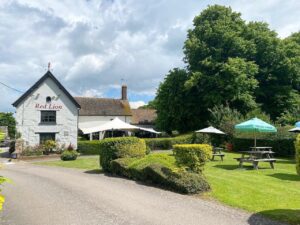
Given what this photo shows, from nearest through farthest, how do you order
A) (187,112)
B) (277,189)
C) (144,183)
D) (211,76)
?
1. (277,189)
2. (144,183)
3. (211,76)
4. (187,112)

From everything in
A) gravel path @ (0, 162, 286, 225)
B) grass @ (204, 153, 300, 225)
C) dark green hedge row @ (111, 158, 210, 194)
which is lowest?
gravel path @ (0, 162, 286, 225)

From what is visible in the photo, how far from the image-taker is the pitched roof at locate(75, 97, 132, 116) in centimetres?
4569

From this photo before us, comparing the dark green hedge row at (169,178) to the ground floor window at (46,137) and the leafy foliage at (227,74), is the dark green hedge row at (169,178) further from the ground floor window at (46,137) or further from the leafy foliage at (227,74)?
the ground floor window at (46,137)

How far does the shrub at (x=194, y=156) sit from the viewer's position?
12.0 meters

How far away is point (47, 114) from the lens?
115 feet

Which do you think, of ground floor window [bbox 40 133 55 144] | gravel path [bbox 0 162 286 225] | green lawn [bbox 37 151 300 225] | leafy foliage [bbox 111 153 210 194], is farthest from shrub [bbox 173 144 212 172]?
ground floor window [bbox 40 133 55 144]

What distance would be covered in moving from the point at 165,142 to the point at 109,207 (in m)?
23.0

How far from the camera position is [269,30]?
130 ft

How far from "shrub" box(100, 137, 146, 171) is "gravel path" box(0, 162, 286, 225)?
3.06 meters

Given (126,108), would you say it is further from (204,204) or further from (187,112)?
(204,204)

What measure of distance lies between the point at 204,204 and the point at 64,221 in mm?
3850

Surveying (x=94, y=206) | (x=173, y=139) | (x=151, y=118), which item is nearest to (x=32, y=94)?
(x=173, y=139)

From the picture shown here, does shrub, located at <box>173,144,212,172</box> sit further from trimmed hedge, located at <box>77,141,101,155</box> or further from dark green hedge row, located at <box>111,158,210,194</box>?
trimmed hedge, located at <box>77,141,101,155</box>

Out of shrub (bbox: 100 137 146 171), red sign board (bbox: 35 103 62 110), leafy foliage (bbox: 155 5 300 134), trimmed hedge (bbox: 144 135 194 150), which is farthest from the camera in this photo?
red sign board (bbox: 35 103 62 110)
